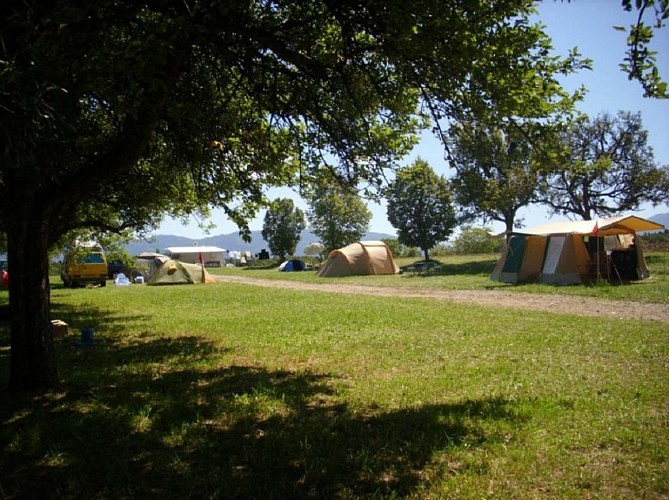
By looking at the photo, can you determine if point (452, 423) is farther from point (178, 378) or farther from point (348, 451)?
point (178, 378)

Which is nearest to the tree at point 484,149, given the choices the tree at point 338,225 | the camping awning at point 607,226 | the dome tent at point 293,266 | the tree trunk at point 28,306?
the tree trunk at point 28,306

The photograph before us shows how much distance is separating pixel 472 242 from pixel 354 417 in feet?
136

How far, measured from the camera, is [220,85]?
6.82 metres

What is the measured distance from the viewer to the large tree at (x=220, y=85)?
3709 mm

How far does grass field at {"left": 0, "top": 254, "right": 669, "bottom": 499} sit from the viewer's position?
3250mm

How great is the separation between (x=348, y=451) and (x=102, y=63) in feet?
11.9

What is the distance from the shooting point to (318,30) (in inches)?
230

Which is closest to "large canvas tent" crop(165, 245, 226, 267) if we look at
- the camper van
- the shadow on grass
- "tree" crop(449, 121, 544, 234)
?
the camper van

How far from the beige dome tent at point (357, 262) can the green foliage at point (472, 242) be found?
15159 mm

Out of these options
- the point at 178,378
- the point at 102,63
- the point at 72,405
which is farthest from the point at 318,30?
the point at 72,405

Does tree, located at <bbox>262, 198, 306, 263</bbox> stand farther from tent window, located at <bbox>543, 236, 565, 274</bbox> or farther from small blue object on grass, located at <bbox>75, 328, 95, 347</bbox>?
small blue object on grass, located at <bbox>75, 328, 95, 347</bbox>

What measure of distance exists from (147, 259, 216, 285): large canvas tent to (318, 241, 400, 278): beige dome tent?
7.05 meters

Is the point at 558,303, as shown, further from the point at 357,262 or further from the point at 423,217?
the point at 423,217

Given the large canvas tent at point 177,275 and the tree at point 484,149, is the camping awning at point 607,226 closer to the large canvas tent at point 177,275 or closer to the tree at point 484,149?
the tree at point 484,149
